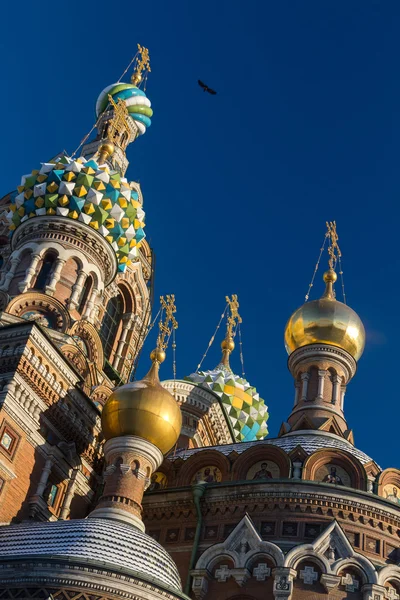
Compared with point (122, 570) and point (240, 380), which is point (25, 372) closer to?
point (122, 570)

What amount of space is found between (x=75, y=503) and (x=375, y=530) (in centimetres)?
378

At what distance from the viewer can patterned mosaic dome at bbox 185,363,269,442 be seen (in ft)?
66.3

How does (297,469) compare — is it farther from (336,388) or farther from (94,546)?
(336,388)

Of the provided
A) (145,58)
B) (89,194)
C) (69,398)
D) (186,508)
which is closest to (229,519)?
(186,508)

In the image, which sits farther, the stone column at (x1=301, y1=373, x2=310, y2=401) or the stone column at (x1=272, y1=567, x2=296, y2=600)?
the stone column at (x1=301, y1=373, x2=310, y2=401)

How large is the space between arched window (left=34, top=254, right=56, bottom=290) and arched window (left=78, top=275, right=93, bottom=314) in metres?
0.64

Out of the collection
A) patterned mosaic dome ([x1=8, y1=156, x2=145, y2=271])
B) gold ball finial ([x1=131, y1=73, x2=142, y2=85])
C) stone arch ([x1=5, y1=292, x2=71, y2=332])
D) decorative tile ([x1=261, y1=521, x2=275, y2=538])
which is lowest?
decorative tile ([x1=261, y1=521, x2=275, y2=538])

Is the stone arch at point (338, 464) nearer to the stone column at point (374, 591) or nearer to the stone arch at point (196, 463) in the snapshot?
the stone arch at point (196, 463)

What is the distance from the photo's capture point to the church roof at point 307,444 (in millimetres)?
12516

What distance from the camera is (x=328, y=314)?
52.2 feet

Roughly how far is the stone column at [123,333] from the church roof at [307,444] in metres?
4.97

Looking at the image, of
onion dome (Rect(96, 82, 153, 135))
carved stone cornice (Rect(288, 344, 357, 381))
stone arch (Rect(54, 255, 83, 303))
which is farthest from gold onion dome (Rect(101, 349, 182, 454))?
onion dome (Rect(96, 82, 153, 135))

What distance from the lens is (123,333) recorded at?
746 inches

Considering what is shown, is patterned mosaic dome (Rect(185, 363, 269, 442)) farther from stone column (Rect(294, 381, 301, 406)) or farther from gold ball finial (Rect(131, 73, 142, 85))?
gold ball finial (Rect(131, 73, 142, 85))
